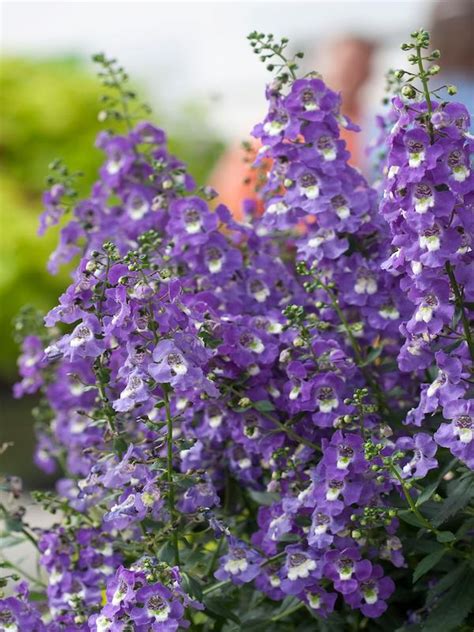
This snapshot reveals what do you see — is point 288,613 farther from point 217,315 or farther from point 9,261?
point 9,261

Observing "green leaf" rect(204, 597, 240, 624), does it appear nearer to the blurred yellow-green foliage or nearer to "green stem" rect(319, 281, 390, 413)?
"green stem" rect(319, 281, 390, 413)

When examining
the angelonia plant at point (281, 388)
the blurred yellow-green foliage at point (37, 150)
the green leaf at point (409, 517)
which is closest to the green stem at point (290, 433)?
the angelonia plant at point (281, 388)

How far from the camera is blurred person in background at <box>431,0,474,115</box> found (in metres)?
3.50

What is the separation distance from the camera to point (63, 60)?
515cm

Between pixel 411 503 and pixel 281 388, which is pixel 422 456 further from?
pixel 281 388

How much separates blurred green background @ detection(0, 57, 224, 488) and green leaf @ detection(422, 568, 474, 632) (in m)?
2.24

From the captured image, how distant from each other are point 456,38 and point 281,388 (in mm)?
2774

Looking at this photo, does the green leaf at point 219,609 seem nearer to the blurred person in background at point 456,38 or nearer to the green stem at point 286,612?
the green stem at point 286,612

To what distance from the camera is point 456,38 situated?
11.6 ft

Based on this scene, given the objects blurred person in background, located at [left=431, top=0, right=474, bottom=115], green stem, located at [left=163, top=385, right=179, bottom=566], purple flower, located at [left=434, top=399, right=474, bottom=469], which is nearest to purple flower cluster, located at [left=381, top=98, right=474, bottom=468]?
purple flower, located at [left=434, top=399, right=474, bottom=469]

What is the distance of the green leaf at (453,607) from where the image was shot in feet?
3.03

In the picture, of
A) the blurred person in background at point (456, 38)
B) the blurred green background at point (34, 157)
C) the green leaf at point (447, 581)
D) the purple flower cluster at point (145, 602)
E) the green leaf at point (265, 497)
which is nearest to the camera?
the purple flower cluster at point (145, 602)

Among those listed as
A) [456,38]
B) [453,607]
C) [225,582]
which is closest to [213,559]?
[225,582]

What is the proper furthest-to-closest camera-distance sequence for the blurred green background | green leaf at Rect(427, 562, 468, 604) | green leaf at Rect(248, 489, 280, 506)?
1. the blurred green background
2. green leaf at Rect(248, 489, 280, 506)
3. green leaf at Rect(427, 562, 468, 604)
